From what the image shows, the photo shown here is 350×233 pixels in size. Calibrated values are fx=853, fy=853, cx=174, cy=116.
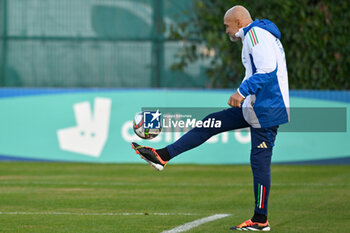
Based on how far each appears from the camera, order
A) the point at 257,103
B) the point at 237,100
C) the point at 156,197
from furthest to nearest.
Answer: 1. the point at 156,197
2. the point at 257,103
3. the point at 237,100

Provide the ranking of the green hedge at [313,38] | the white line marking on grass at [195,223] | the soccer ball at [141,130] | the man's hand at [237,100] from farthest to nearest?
the green hedge at [313,38] < the soccer ball at [141,130] < the white line marking on grass at [195,223] < the man's hand at [237,100]

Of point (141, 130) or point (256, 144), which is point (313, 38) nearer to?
point (141, 130)

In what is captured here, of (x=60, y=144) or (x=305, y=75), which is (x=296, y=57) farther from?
(x=60, y=144)

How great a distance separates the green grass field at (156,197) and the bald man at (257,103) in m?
0.59

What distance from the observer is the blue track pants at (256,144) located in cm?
778

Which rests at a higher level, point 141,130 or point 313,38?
point 313,38

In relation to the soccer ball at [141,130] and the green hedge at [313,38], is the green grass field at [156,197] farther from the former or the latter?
the green hedge at [313,38]

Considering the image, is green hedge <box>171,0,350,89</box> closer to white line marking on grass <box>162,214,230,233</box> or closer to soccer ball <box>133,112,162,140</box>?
white line marking on grass <box>162,214,230,233</box>

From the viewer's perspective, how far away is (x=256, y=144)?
7.78 m

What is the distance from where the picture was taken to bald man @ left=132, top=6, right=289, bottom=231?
749cm

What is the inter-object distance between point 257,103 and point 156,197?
3.43 metres

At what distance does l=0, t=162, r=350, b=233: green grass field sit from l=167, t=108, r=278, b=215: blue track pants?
41cm

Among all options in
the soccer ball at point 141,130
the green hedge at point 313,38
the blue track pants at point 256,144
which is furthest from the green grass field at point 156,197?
the green hedge at point 313,38

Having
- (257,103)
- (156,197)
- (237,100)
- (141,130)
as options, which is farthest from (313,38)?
(237,100)
